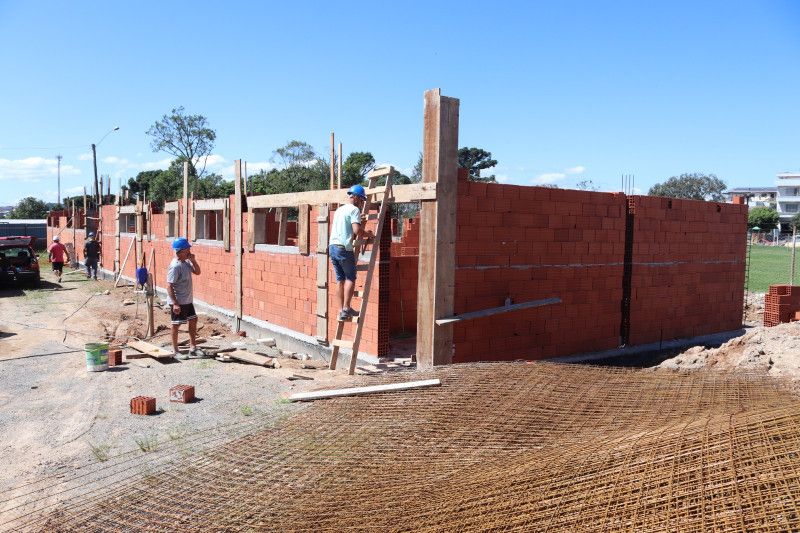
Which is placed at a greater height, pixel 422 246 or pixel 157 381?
pixel 422 246

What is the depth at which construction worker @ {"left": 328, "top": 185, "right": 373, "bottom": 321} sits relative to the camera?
24.0 feet

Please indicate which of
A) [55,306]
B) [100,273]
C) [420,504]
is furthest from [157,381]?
[100,273]

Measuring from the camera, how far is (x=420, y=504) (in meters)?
3.63

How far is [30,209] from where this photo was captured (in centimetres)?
6725

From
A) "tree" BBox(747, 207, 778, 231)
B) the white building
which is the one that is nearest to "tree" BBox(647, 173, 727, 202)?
"tree" BBox(747, 207, 778, 231)

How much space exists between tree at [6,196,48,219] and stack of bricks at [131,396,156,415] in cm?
6924

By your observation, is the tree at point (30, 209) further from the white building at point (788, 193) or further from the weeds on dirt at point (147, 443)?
the white building at point (788, 193)

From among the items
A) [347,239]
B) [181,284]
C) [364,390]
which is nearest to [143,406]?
[364,390]

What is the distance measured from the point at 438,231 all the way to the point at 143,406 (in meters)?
3.77

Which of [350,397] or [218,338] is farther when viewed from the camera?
[218,338]

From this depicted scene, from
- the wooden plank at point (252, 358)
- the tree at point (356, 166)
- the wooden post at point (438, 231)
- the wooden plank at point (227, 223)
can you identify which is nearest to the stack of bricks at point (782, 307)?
the wooden post at point (438, 231)

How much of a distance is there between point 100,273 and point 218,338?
1695 cm

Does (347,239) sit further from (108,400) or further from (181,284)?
(108,400)

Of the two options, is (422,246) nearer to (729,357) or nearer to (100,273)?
(729,357)
